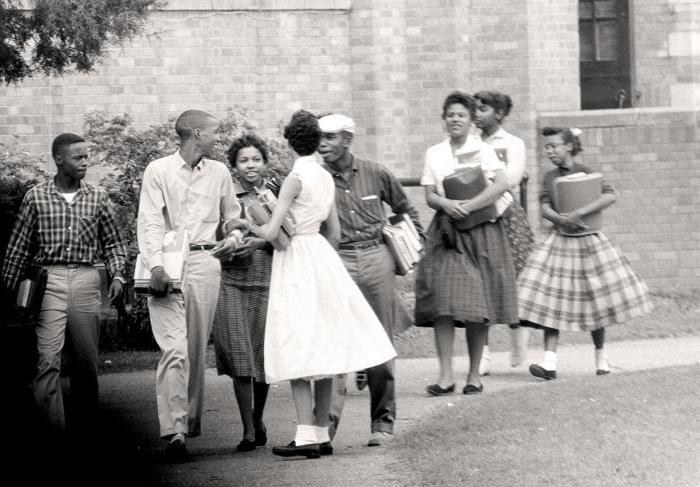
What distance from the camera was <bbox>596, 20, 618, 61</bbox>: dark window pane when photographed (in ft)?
67.3

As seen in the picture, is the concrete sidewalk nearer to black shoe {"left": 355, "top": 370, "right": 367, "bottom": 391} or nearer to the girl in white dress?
black shoe {"left": 355, "top": 370, "right": 367, "bottom": 391}

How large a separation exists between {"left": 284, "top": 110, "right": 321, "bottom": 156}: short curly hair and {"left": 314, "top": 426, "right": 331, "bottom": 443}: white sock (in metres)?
1.51

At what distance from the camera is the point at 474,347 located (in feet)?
32.3

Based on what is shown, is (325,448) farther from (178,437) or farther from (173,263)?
(173,263)

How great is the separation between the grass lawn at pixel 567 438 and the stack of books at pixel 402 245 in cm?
96

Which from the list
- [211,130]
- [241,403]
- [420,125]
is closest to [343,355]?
[241,403]

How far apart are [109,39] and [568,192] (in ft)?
12.2

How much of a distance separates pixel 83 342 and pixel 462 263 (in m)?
2.74

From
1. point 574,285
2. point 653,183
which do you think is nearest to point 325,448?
point 574,285

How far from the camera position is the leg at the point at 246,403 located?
8234mm

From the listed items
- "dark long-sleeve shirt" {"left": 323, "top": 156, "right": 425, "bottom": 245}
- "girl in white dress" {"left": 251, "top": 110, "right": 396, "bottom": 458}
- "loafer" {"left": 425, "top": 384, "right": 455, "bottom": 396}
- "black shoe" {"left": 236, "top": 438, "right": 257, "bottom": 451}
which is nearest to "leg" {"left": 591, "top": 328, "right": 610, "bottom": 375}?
"loafer" {"left": 425, "top": 384, "right": 455, "bottom": 396}

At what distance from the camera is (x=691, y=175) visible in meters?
16.8

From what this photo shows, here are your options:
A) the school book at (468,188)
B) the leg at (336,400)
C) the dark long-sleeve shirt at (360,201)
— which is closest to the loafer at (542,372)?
the school book at (468,188)

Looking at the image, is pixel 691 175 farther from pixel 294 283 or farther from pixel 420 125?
pixel 294 283
